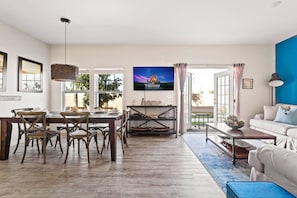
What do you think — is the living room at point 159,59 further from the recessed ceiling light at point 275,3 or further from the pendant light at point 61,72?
the pendant light at point 61,72

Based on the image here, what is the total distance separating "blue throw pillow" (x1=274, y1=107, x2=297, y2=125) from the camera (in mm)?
4375

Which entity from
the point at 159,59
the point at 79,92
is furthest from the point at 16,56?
the point at 159,59

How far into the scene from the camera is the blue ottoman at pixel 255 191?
4.49 ft

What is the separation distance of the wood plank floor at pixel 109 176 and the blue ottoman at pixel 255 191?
807 millimetres

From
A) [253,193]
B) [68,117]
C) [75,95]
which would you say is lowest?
[253,193]

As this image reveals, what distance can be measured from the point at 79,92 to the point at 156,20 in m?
3.37

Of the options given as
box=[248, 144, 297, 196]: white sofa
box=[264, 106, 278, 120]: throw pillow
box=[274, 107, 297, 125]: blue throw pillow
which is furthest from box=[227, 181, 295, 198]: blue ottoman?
box=[264, 106, 278, 120]: throw pillow

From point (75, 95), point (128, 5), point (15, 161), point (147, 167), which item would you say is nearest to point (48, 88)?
point (75, 95)

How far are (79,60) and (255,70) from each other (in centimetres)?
514

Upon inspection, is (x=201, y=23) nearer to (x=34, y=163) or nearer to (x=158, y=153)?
(x=158, y=153)

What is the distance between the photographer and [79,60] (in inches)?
238

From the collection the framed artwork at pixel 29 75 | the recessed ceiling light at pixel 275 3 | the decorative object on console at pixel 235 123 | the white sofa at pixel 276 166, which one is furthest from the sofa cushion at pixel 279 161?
the framed artwork at pixel 29 75

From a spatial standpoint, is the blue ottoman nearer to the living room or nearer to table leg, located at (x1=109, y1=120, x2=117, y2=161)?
table leg, located at (x1=109, y1=120, x2=117, y2=161)

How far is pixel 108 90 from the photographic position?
616cm
